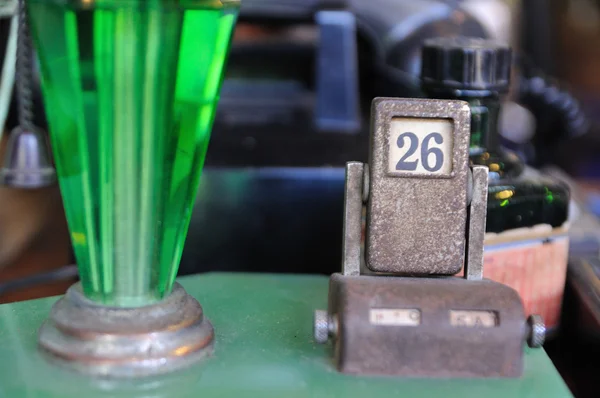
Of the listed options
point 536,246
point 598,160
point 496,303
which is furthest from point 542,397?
point 598,160

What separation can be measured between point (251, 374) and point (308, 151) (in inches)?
14.1

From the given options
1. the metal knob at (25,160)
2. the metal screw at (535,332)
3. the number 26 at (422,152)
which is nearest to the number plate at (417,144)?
the number 26 at (422,152)

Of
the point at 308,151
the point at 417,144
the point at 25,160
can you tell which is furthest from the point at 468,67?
the point at 25,160

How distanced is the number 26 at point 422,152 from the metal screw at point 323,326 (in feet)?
0.34

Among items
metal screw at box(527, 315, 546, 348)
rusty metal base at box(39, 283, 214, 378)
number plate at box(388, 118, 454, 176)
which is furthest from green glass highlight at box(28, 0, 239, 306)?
metal screw at box(527, 315, 546, 348)

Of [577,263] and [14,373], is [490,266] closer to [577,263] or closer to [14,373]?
[577,263]

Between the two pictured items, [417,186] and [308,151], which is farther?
[308,151]

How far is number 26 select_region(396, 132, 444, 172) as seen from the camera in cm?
48

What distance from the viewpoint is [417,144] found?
481 millimetres

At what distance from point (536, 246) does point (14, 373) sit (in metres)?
0.39

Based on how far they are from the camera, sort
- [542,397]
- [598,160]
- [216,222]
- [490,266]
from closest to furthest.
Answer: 1. [542,397]
2. [490,266]
3. [216,222]
4. [598,160]

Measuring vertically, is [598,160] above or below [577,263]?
below

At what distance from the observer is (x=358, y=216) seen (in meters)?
0.50

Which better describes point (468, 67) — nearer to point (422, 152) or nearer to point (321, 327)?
point (422, 152)
